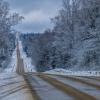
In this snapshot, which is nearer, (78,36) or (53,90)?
(53,90)

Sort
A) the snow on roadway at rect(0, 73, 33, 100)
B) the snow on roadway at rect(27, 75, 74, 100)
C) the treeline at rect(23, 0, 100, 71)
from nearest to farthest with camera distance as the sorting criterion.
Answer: the snow on roadway at rect(27, 75, 74, 100) < the snow on roadway at rect(0, 73, 33, 100) < the treeline at rect(23, 0, 100, 71)

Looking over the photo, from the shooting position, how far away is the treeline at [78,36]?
66.4 meters

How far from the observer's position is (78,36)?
79.4 metres

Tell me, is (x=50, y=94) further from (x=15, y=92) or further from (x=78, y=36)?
(x=78, y=36)

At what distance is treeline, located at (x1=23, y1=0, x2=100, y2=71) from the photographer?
6638 centimetres

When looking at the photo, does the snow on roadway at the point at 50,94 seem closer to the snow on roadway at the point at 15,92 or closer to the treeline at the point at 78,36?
the snow on roadway at the point at 15,92

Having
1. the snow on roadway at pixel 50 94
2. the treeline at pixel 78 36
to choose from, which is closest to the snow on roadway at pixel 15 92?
the snow on roadway at pixel 50 94

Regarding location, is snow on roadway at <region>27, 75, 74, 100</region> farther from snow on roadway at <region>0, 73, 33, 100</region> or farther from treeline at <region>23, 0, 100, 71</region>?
treeline at <region>23, 0, 100, 71</region>

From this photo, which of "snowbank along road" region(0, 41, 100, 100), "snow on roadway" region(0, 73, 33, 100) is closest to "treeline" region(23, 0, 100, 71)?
"snowbank along road" region(0, 41, 100, 100)

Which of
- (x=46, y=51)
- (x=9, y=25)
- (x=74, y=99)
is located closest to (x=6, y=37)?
(x=9, y=25)

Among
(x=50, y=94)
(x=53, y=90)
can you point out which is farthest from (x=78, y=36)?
(x=50, y=94)

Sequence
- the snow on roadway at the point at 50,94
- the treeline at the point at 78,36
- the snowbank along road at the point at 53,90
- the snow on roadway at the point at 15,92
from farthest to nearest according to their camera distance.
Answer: the treeline at the point at 78,36 → the snow on roadway at the point at 15,92 → the snowbank along road at the point at 53,90 → the snow on roadway at the point at 50,94

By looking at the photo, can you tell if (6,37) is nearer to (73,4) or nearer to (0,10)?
(0,10)

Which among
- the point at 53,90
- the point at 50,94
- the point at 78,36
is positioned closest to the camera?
the point at 50,94
